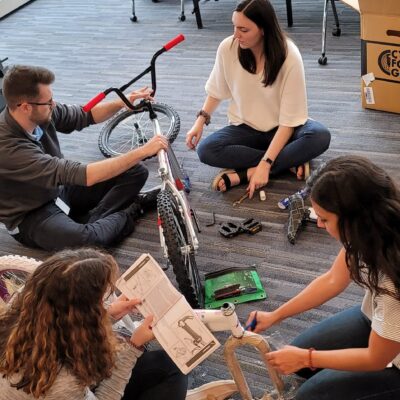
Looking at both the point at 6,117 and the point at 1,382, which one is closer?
the point at 1,382

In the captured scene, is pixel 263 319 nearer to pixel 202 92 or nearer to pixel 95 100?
pixel 95 100

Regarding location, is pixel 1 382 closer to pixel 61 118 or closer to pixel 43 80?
pixel 43 80

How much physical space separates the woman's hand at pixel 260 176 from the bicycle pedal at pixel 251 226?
166mm

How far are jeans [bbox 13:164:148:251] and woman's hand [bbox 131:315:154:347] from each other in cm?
88

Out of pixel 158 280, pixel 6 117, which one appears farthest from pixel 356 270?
pixel 6 117

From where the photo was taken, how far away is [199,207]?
241 centimetres

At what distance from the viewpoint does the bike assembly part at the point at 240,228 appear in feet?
7.25

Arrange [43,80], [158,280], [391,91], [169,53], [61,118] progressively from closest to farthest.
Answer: [158,280] → [43,80] → [61,118] → [391,91] → [169,53]

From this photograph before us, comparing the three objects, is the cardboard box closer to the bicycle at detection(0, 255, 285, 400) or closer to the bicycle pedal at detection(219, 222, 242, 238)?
the bicycle pedal at detection(219, 222, 242, 238)

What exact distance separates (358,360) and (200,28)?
10.9 ft

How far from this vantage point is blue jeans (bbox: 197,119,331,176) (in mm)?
2367

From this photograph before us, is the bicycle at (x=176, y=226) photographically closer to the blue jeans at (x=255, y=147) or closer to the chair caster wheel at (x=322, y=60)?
the blue jeans at (x=255, y=147)

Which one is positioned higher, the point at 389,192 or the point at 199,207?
the point at 389,192

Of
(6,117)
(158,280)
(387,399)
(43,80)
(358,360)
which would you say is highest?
(43,80)
